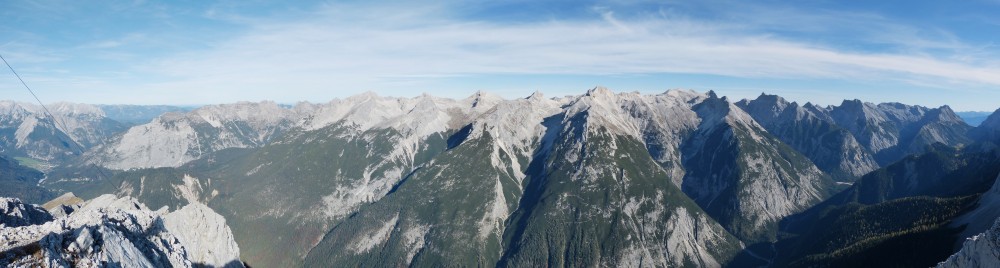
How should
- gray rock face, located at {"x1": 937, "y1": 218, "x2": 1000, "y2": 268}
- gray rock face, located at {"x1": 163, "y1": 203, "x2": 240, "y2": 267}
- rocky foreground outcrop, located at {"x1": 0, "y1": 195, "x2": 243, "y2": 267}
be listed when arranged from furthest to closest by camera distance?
gray rock face, located at {"x1": 163, "y1": 203, "x2": 240, "y2": 267} → gray rock face, located at {"x1": 937, "y1": 218, "x2": 1000, "y2": 268} → rocky foreground outcrop, located at {"x1": 0, "y1": 195, "x2": 243, "y2": 267}

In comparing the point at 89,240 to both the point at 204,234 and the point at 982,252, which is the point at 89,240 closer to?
the point at 204,234

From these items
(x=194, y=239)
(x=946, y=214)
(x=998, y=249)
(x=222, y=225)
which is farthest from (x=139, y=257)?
(x=946, y=214)

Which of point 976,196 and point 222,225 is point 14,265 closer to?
point 222,225

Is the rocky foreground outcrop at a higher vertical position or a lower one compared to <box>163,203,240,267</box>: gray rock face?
higher

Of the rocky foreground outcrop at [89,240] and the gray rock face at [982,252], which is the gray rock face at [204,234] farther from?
the gray rock face at [982,252]

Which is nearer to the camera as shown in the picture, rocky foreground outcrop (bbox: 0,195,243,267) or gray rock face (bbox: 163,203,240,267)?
rocky foreground outcrop (bbox: 0,195,243,267)

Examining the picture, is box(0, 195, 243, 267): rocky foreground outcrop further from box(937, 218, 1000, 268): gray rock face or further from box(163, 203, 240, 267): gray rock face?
box(937, 218, 1000, 268): gray rock face

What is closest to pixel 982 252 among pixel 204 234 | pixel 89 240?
pixel 89 240

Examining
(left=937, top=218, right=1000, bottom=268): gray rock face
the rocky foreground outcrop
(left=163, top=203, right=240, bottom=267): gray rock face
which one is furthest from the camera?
(left=163, top=203, right=240, bottom=267): gray rock face

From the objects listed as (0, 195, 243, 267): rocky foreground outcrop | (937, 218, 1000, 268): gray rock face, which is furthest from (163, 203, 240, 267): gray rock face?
(937, 218, 1000, 268): gray rock face
